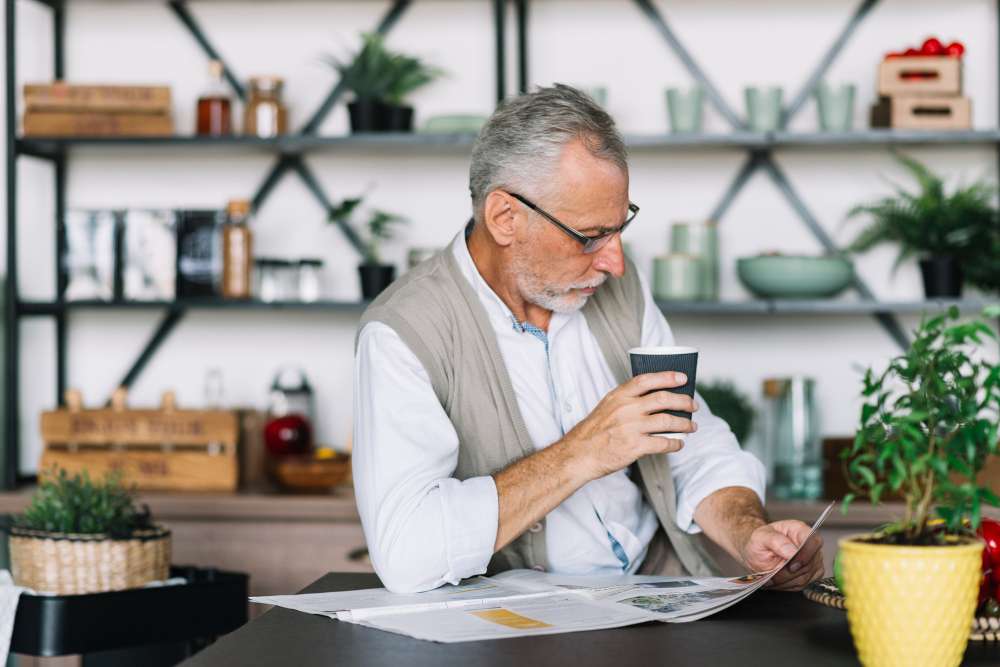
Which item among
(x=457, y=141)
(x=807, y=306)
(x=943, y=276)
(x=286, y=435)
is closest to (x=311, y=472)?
(x=286, y=435)

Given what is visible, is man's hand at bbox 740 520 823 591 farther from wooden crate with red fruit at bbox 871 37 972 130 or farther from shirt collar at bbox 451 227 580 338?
wooden crate with red fruit at bbox 871 37 972 130

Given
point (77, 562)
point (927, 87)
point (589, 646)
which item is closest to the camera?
point (589, 646)

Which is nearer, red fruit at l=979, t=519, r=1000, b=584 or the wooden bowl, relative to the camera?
red fruit at l=979, t=519, r=1000, b=584

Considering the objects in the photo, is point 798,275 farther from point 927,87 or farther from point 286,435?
point 286,435

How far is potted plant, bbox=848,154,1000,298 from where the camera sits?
11.7 feet

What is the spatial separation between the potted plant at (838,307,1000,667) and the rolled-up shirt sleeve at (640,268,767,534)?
767 mm

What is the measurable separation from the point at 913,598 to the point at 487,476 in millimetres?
766

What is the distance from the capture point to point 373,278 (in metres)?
3.66

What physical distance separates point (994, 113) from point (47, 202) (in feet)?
10.0

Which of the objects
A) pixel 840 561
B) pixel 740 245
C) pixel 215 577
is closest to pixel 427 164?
pixel 740 245

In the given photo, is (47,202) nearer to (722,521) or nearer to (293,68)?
(293,68)

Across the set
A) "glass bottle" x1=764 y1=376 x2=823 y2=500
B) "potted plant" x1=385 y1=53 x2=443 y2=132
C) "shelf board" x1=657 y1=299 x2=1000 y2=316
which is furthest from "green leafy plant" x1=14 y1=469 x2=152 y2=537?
"glass bottle" x1=764 y1=376 x2=823 y2=500

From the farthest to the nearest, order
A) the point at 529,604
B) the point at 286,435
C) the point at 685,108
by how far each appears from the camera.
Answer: the point at 286,435 → the point at 685,108 → the point at 529,604

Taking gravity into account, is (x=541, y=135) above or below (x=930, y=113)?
below
